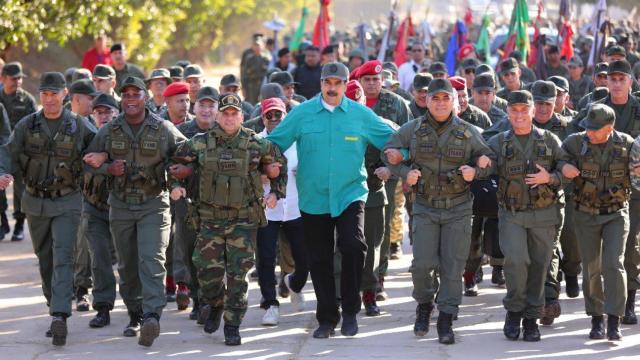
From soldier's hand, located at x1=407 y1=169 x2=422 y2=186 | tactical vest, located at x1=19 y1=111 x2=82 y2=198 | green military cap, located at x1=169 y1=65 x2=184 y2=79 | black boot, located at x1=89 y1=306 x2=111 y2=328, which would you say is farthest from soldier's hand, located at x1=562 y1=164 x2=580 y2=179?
green military cap, located at x1=169 y1=65 x2=184 y2=79

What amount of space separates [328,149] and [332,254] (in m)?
0.81

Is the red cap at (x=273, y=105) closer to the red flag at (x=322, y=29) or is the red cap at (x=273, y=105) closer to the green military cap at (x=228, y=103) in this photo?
the green military cap at (x=228, y=103)

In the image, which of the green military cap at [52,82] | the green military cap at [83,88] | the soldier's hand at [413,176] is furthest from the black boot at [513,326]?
the green military cap at [83,88]

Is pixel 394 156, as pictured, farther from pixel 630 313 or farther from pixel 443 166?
pixel 630 313

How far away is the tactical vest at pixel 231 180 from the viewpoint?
9312 mm

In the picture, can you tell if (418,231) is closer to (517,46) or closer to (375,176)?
(375,176)

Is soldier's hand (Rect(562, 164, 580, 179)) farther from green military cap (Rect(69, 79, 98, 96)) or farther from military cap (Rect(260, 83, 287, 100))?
green military cap (Rect(69, 79, 98, 96))

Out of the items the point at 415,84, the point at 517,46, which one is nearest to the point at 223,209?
the point at 415,84

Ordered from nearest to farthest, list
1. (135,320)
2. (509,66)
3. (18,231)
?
(135,320) < (509,66) < (18,231)

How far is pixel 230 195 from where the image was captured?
9.30m

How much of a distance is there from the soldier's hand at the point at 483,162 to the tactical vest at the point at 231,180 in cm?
163

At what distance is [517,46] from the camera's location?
20.1 m

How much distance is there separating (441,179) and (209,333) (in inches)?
86.9

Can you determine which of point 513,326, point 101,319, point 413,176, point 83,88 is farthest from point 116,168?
point 513,326
